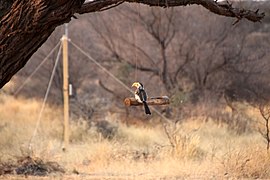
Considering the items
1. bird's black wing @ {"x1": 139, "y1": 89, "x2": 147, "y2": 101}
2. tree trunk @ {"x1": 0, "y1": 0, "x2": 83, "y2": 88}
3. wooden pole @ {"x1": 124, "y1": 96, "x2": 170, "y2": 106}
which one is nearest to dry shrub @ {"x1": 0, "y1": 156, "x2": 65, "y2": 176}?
wooden pole @ {"x1": 124, "y1": 96, "x2": 170, "y2": 106}

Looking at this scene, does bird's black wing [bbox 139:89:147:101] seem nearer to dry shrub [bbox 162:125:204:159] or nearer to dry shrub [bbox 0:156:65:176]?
dry shrub [bbox 0:156:65:176]

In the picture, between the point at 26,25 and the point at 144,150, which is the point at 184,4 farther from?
the point at 144,150

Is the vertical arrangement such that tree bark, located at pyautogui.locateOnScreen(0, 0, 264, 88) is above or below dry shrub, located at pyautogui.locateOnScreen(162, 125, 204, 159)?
above

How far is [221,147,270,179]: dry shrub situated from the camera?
777 cm

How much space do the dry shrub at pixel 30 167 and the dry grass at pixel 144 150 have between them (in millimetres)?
205

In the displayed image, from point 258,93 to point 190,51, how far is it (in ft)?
12.0

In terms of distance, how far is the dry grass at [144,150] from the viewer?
791cm

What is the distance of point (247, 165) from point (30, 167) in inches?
112

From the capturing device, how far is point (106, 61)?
16.3 meters

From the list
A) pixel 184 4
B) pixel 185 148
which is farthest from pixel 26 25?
pixel 185 148

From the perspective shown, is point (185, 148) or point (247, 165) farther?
point (185, 148)

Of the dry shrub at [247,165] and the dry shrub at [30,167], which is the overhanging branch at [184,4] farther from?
the dry shrub at [30,167]

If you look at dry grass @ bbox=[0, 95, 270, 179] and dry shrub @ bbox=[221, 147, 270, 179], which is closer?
dry shrub @ bbox=[221, 147, 270, 179]

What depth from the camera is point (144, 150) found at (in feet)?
33.0
